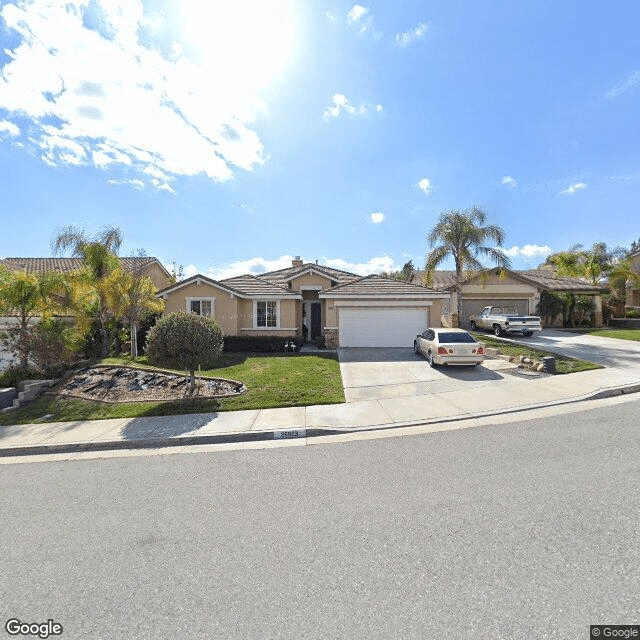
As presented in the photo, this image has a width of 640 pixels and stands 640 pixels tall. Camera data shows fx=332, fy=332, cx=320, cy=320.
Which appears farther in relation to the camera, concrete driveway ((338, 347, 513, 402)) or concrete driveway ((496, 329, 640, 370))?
concrete driveway ((496, 329, 640, 370))

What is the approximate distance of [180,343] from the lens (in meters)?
9.09

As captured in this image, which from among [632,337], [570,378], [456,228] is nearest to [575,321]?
[632,337]

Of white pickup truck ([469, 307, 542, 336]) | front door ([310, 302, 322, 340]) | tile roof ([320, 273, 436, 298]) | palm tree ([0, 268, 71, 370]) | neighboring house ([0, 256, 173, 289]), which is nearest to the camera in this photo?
palm tree ([0, 268, 71, 370])

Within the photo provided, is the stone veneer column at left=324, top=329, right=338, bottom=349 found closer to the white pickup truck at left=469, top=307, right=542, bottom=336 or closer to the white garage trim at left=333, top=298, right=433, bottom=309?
the white garage trim at left=333, top=298, right=433, bottom=309

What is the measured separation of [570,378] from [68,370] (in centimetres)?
1737

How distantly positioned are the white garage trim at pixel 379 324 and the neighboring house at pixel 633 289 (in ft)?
85.4

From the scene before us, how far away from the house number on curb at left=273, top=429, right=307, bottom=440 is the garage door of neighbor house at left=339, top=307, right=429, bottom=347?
10742 millimetres

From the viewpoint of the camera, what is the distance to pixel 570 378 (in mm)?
10297

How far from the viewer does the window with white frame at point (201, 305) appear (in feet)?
57.9

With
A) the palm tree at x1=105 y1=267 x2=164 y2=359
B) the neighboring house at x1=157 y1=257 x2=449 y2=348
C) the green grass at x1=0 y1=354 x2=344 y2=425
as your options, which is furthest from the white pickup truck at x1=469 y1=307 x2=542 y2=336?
the palm tree at x1=105 y1=267 x2=164 y2=359

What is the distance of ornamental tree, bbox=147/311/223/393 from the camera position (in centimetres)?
910

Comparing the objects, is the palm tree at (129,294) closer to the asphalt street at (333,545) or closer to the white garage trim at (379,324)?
the white garage trim at (379,324)

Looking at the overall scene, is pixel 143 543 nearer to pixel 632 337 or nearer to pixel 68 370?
pixel 68 370

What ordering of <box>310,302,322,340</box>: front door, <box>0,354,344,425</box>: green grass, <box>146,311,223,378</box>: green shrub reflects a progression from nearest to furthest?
<box>0,354,344,425</box>: green grass, <box>146,311,223,378</box>: green shrub, <box>310,302,322,340</box>: front door
